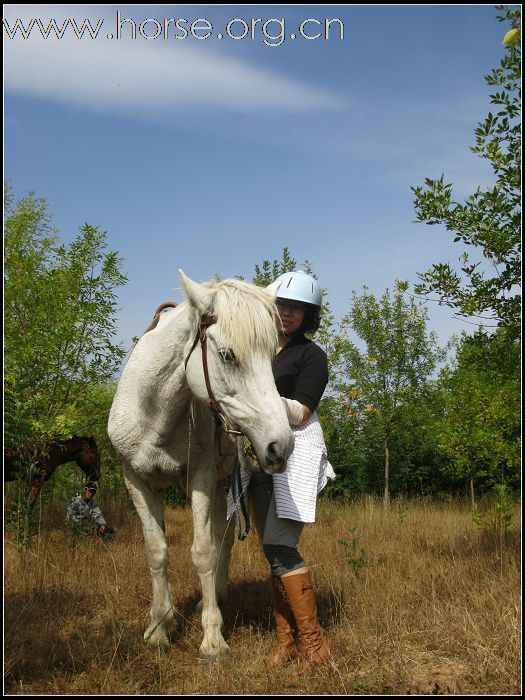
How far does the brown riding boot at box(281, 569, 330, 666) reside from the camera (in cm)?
371

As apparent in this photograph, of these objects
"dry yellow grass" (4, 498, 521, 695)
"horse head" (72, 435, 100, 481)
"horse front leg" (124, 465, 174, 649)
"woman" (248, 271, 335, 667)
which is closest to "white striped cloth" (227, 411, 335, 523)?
"woman" (248, 271, 335, 667)

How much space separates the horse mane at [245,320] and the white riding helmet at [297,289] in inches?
12.9

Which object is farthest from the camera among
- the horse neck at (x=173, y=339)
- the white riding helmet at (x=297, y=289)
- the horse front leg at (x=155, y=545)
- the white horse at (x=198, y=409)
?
the horse front leg at (x=155, y=545)

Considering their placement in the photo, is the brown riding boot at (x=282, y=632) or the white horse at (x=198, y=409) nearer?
the white horse at (x=198, y=409)

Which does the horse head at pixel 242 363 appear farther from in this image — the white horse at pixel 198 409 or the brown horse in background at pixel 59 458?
the brown horse in background at pixel 59 458

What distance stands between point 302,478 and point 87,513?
536 cm

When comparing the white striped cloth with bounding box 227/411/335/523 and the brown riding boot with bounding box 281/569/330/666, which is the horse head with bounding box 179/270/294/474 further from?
the brown riding boot with bounding box 281/569/330/666

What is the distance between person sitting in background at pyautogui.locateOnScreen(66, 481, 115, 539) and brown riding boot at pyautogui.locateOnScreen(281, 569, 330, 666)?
4.81 metres

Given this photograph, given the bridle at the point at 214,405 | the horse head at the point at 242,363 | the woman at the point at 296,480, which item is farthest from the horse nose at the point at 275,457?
the woman at the point at 296,480

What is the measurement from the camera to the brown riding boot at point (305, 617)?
3.71 m

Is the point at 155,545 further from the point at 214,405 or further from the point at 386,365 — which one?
the point at 386,365

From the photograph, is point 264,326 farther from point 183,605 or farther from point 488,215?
point 488,215

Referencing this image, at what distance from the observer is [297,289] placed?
405 centimetres

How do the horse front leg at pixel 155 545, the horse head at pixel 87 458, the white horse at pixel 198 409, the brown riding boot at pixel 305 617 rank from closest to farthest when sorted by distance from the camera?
the white horse at pixel 198 409, the brown riding boot at pixel 305 617, the horse front leg at pixel 155 545, the horse head at pixel 87 458
